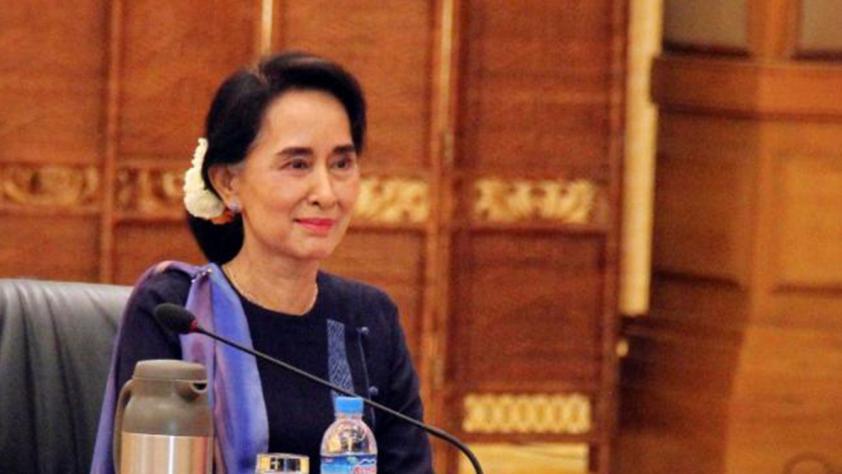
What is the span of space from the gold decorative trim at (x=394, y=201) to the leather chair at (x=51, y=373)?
9.53ft

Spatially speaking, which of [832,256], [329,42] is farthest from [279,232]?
[832,256]

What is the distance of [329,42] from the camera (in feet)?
21.0

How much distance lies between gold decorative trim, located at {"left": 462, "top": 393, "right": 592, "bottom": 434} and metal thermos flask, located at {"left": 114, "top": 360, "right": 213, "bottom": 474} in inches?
155

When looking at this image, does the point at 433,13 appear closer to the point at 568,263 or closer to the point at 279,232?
the point at 568,263

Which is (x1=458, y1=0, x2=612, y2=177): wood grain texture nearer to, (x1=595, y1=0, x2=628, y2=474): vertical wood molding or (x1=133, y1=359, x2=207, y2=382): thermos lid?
(x1=595, y1=0, x2=628, y2=474): vertical wood molding

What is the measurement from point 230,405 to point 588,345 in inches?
138

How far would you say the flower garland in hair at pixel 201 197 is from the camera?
3.56m

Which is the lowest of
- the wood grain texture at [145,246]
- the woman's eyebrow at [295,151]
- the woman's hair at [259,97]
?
the wood grain texture at [145,246]

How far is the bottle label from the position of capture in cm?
298

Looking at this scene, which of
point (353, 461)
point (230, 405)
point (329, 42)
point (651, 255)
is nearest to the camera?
point (353, 461)

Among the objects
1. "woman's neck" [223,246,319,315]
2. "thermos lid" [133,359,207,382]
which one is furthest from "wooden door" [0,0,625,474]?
"thermos lid" [133,359,207,382]

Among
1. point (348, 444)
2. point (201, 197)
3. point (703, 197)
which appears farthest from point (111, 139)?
point (348, 444)

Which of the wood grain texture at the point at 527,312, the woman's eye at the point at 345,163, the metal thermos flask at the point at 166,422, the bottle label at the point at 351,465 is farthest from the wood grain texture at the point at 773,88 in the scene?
the metal thermos flask at the point at 166,422

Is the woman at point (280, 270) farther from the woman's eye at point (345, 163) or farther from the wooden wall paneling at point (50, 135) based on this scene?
the wooden wall paneling at point (50, 135)
